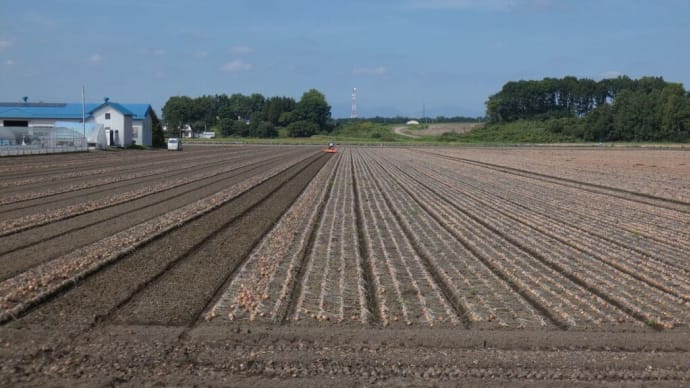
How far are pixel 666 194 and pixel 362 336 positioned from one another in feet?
72.0

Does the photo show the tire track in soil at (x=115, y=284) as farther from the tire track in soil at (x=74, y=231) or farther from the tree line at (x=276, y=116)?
the tree line at (x=276, y=116)

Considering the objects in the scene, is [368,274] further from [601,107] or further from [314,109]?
[314,109]

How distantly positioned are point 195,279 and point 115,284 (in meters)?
1.12

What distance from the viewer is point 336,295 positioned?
30.3 feet

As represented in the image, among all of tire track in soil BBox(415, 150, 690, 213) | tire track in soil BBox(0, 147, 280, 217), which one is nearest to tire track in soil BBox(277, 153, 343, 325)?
tire track in soil BBox(0, 147, 280, 217)

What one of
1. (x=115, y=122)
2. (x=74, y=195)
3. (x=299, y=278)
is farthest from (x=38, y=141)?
(x=299, y=278)

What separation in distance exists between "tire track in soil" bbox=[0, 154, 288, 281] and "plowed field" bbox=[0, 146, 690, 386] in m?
0.06

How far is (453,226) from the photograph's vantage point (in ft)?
53.9

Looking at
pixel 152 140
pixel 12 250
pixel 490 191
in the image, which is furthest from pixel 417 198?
pixel 152 140

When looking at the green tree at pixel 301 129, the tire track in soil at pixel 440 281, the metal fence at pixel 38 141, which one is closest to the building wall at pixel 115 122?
the metal fence at pixel 38 141

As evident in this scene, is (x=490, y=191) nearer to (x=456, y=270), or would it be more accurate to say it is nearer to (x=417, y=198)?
(x=417, y=198)

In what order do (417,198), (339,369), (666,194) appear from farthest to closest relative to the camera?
(666,194) < (417,198) < (339,369)

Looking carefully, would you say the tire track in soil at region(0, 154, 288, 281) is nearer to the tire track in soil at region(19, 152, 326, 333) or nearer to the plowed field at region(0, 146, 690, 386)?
the plowed field at region(0, 146, 690, 386)

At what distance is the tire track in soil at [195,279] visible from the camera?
806 centimetres
